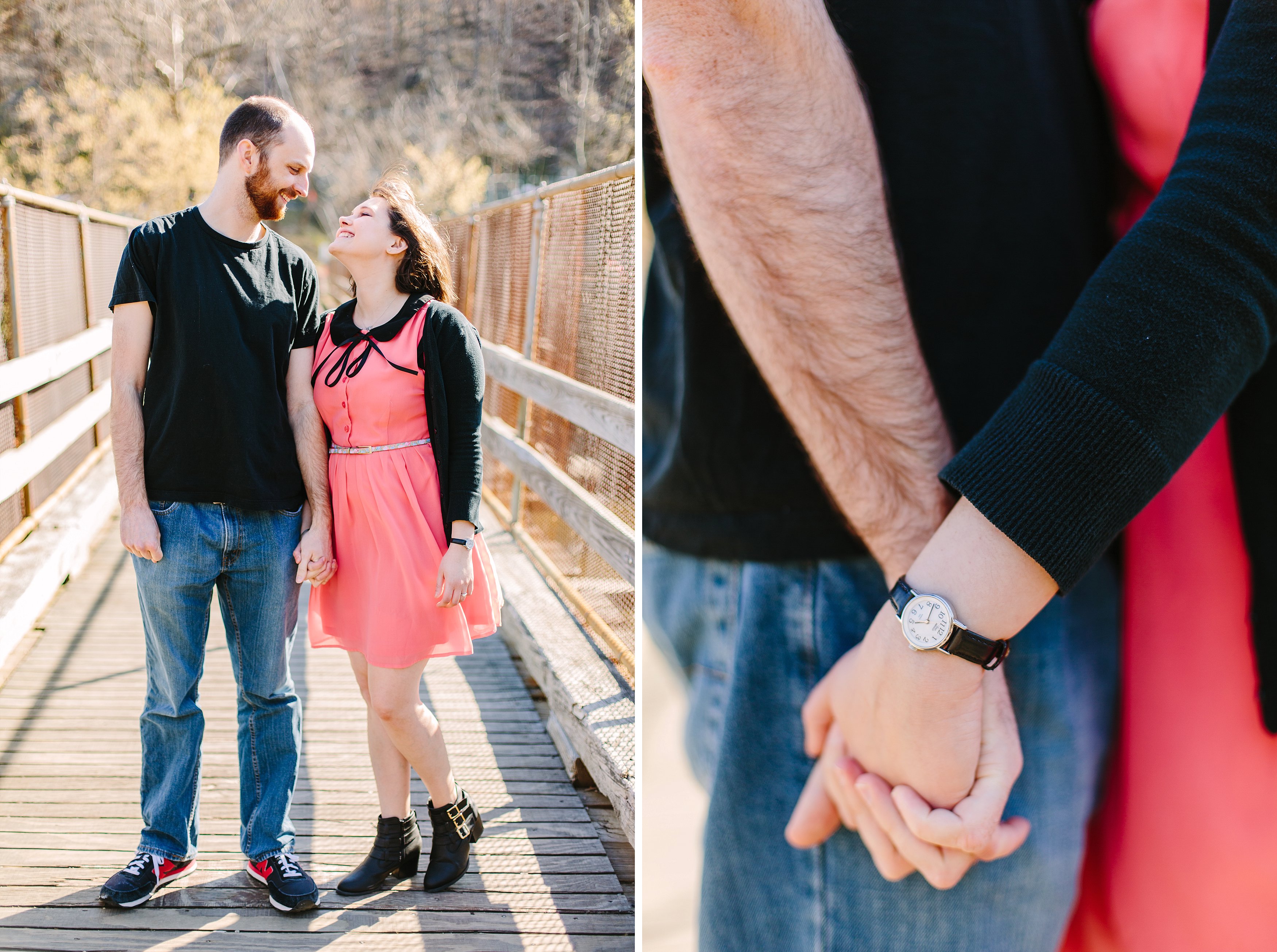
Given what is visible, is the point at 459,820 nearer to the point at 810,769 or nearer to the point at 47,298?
the point at 810,769

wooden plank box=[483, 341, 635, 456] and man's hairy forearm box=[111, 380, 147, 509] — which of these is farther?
wooden plank box=[483, 341, 635, 456]

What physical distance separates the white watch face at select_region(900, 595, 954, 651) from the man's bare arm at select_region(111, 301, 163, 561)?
137cm

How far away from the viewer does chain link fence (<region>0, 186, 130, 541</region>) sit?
2.82 meters

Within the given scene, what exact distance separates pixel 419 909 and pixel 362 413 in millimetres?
883

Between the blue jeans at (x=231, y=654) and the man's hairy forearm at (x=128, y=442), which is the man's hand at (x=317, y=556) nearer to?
the blue jeans at (x=231, y=654)

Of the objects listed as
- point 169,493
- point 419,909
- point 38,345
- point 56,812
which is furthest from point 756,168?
point 38,345

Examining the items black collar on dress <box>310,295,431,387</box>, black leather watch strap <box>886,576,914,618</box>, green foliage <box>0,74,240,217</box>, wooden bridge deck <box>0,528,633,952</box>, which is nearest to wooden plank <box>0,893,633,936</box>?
wooden bridge deck <box>0,528,633,952</box>

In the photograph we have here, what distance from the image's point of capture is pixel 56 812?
6.12 feet

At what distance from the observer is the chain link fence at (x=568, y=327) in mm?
2395

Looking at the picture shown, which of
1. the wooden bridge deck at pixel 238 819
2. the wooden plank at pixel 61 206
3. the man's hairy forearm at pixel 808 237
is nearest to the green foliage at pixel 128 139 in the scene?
the wooden plank at pixel 61 206

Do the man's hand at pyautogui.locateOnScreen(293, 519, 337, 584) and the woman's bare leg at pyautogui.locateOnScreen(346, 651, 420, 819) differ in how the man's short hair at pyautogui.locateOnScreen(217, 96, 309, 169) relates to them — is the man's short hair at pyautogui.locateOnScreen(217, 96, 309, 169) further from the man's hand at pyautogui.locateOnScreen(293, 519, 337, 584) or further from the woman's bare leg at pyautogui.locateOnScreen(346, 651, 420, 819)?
the woman's bare leg at pyautogui.locateOnScreen(346, 651, 420, 819)

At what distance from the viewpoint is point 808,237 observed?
836 mm

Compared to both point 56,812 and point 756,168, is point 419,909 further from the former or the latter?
point 756,168

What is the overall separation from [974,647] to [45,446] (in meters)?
2.93
